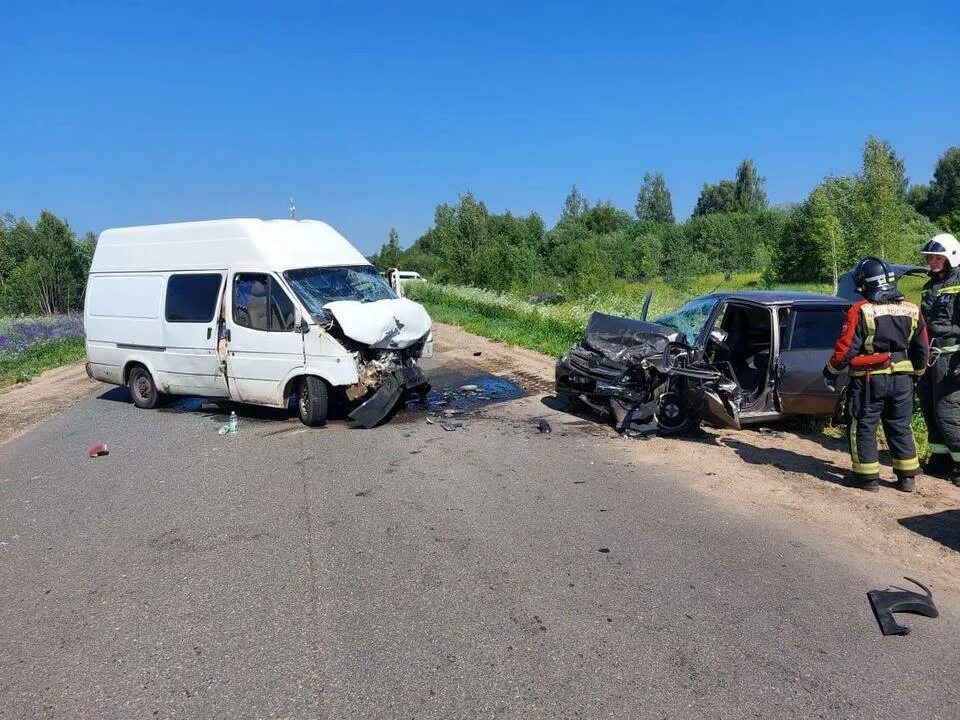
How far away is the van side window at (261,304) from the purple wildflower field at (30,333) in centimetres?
1337

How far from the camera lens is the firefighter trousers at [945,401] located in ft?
17.5

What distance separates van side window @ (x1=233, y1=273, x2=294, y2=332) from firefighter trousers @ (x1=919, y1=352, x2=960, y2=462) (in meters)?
6.44

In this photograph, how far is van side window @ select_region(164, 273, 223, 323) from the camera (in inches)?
332

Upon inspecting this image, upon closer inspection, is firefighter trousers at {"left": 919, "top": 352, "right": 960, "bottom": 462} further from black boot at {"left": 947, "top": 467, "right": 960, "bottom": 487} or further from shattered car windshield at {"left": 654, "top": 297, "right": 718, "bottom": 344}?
shattered car windshield at {"left": 654, "top": 297, "right": 718, "bottom": 344}

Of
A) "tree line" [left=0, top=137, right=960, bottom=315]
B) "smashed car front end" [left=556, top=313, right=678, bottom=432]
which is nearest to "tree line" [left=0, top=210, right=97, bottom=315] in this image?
"tree line" [left=0, top=137, right=960, bottom=315]

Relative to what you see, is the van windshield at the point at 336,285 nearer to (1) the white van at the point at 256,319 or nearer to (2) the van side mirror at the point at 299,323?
(1) the white van at the point at 256,319

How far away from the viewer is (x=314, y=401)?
7777mm

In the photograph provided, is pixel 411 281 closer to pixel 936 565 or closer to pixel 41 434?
pixel 41 434

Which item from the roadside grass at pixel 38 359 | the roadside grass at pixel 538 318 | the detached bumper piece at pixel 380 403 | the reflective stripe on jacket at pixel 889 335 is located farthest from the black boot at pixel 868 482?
the roadside grass at pixel 38 359

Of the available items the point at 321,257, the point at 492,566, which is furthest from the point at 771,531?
the point at 321,257

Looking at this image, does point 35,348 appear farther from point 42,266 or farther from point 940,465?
point 42,266

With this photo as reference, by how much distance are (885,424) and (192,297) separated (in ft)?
25.8

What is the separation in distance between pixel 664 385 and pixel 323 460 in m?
3.70

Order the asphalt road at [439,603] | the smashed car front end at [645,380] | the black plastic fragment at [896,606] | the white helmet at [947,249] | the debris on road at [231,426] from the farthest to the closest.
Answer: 1. the debris on road at [231,426]
2. the smashed car front end at [645,380]
3. the white helmet at [947,249]
4. the black plastic fragment at [896,606]
5. the asphalt road at [439,603]
